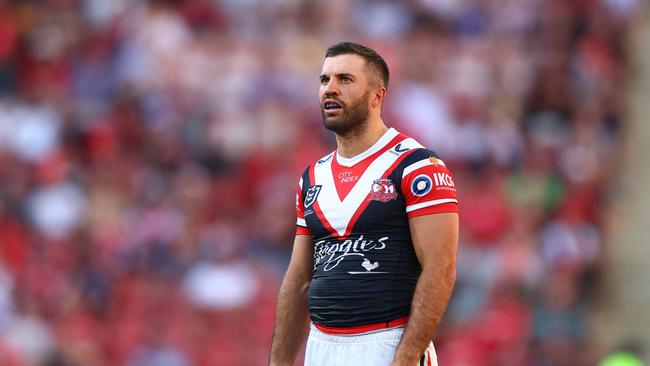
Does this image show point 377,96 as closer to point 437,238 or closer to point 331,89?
point 331,89

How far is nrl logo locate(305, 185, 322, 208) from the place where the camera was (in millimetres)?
6375

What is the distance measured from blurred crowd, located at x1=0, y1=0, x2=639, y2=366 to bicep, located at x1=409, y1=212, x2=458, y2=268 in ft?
22.8

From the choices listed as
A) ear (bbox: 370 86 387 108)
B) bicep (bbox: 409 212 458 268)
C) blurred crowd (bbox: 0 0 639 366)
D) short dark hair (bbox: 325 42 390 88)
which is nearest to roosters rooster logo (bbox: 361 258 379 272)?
bicep (bbox: 409 212 458 268)

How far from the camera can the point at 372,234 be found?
609cm

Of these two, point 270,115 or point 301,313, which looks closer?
point 301,313

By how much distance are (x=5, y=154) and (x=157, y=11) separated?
3.04m

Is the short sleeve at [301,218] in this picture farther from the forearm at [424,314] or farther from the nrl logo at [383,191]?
the forearm at [424,314]

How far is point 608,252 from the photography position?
49.0ft

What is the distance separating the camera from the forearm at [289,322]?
6.54 m

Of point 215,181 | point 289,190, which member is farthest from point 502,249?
point 215,181

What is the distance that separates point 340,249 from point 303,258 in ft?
1.33

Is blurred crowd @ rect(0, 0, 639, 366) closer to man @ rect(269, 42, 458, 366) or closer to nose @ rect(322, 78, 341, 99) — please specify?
man @ rect(269, 42, 458, 366)

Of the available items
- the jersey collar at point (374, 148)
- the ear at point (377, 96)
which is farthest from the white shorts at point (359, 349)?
the ear at point (377, 96)

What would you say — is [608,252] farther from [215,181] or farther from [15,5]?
[15,5]
